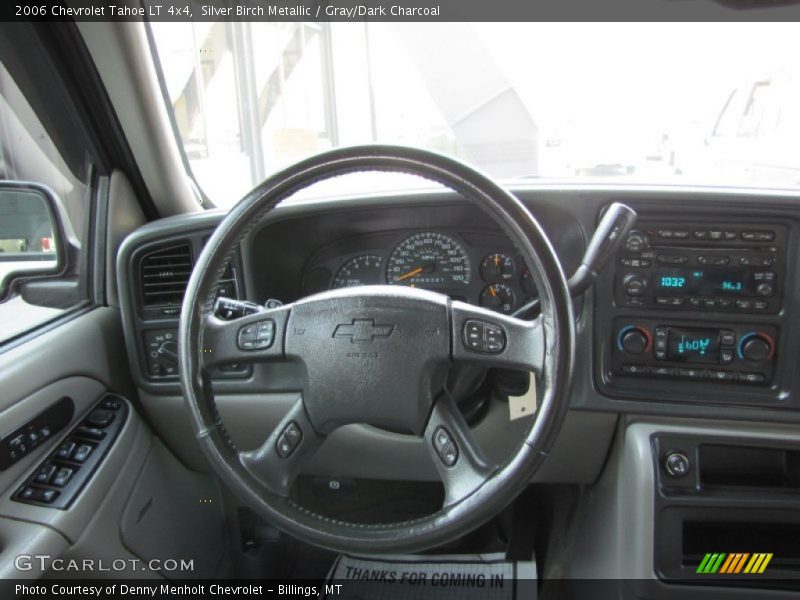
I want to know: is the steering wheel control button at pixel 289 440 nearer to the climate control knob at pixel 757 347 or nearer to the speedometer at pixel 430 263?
the speedometer at pixel 430 263

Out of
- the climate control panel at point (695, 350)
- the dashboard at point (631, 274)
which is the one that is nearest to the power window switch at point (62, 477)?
the dashboard at point (631, 274)

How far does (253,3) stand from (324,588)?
180 centimetres

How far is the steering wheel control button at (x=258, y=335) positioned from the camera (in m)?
1.24

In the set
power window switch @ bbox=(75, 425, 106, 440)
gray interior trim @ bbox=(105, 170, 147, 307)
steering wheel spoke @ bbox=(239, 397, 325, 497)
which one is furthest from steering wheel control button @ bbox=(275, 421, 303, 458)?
Result: gray interior trim @ bbox=(105, 170, 147, 307)

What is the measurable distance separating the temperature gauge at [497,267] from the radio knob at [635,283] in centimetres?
29

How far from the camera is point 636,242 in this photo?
1.56 meters

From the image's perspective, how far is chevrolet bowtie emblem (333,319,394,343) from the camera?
1176 millimetres

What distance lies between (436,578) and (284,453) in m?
1.05

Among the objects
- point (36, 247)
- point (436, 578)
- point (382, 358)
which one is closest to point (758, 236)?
point (382, 358)

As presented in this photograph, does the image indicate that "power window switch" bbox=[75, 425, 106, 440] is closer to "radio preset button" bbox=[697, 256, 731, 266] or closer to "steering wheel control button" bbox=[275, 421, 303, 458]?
"steering wheel control button" bbox=[275, 421, 303, 458]

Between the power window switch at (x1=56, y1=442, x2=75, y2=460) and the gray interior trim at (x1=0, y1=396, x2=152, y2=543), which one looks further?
the power window switch at (x1=56, y1=442, x2=75, y2=460)

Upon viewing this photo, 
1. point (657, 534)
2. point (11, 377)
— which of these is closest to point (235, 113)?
point (11, 377)

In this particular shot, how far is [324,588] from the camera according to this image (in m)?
2.04

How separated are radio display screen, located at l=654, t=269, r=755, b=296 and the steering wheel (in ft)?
1.96
